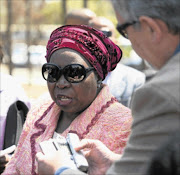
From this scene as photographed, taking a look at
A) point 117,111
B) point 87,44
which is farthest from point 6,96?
point 117,111

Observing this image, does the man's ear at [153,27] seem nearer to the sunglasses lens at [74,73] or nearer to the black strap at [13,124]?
the sunglasses lens at [74,73]

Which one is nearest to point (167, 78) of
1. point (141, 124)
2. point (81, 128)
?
point (141, 124)

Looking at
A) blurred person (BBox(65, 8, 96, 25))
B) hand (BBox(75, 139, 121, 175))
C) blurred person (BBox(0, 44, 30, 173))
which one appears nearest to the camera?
hand (BBox(75, 139, 121, 175))

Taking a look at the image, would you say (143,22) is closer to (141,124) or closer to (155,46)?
(155,46)

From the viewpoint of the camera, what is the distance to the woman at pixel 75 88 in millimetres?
2771

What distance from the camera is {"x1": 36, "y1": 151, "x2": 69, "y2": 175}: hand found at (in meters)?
2.01

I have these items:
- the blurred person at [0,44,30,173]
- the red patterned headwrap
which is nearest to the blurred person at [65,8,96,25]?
the blurred person at [0,44,30,173]

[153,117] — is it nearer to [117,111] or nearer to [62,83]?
[117,111]

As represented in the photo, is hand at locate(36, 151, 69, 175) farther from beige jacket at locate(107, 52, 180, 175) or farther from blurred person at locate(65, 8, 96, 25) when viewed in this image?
blurred person at locate(65, 8, 96, 25)

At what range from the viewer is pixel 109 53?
291 cm

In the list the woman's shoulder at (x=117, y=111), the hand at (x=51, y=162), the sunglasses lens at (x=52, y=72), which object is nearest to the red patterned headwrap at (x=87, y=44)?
the sunglasses lens at (x=52, y=72)

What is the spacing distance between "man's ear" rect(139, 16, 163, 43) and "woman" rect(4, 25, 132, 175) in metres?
1.04

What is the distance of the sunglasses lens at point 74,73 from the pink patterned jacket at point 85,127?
178mm

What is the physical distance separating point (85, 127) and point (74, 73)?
0.35 metres
